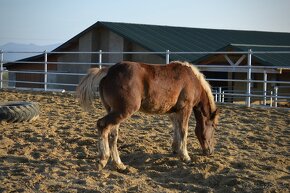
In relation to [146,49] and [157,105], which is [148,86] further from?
[146,49]

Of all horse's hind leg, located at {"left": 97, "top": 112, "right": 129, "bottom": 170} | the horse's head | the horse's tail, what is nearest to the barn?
the horse's head

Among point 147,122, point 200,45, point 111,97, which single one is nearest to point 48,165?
point 111,97

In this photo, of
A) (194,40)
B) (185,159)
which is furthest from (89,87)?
(194,40)

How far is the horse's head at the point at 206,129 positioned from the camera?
5766 mm

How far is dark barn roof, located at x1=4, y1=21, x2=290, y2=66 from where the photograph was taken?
1852cm

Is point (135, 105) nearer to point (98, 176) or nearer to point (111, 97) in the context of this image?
point (111, 97)

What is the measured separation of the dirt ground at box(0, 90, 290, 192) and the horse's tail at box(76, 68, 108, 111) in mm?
766

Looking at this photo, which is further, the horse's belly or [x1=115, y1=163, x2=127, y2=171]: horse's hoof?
the horse's belly

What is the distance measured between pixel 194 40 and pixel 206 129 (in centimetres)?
1753

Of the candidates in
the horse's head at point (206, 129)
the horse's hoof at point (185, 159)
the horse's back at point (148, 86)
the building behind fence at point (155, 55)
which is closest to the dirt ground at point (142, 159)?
the horse's hoof at point (185, 159)

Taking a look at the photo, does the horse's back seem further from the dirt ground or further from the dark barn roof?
the dark barn roof

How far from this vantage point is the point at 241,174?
474cm

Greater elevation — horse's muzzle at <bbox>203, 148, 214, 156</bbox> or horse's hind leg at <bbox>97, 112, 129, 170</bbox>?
horse's hind leg at <bbox>97, 112, 129, 170</bbox>

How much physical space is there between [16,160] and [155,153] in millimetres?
1809
